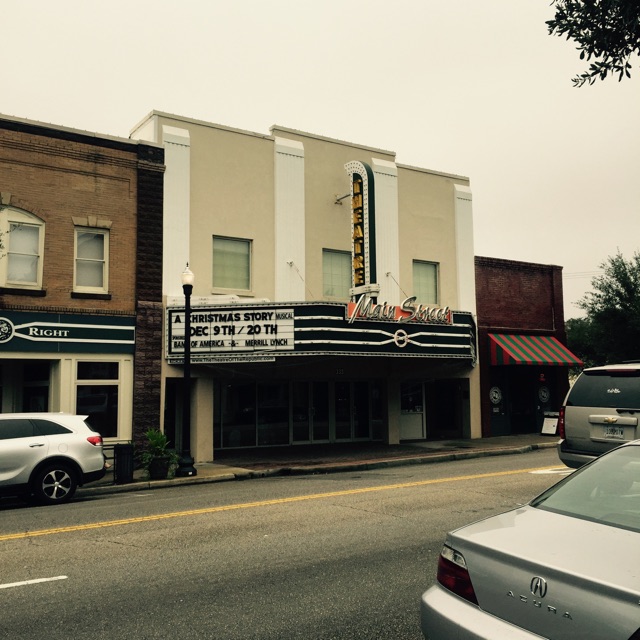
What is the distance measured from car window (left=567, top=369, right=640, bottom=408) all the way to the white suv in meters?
8.87

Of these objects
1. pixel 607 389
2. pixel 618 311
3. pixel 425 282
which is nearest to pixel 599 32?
pixel 607 389

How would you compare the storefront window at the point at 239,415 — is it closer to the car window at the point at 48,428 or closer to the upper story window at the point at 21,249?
the upper story window at the point at 21,249

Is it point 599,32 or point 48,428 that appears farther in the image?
point 48,428

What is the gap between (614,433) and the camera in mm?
9758

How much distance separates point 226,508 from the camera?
35.8 feet

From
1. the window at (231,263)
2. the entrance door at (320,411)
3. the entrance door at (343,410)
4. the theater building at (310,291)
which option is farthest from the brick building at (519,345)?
the window at (231,263)

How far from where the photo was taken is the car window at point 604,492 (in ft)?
13.1

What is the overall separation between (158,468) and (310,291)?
8.17 meters

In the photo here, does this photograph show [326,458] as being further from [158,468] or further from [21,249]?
[21,249]

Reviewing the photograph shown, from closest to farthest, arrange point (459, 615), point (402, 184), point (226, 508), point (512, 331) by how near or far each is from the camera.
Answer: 1. point (459, 615)
2. point (226, 508)
3. point (402, 184)
4. point (512, 331)

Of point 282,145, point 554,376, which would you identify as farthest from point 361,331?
point 554,376

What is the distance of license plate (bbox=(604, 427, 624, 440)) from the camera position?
381 inches

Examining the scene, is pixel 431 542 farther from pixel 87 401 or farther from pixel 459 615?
pixel 87 401

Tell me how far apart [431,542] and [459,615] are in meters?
4.58
